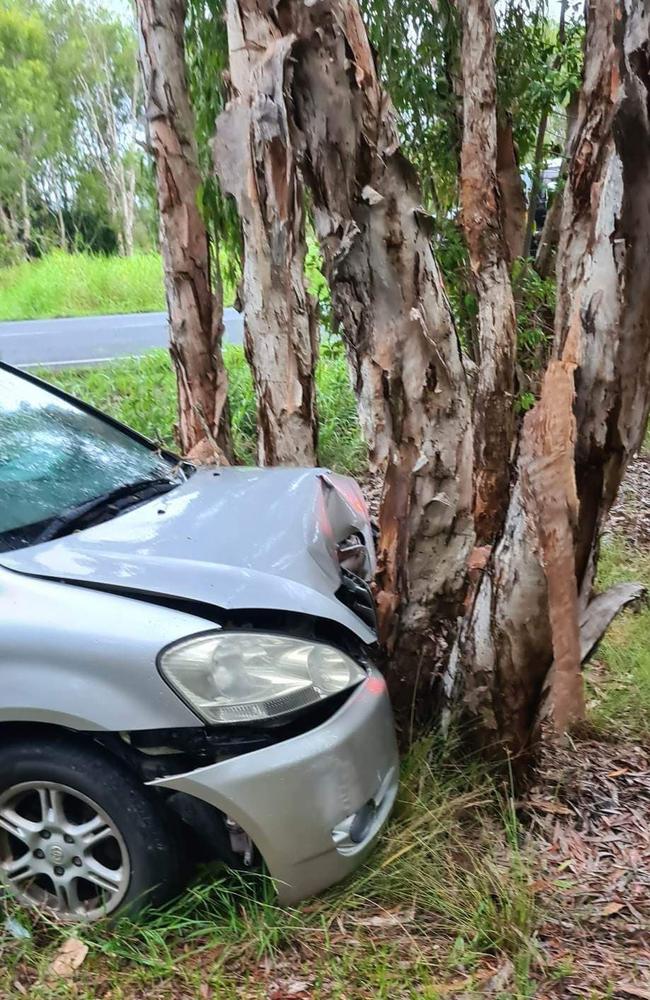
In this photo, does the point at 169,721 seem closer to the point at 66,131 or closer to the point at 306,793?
the point at 306,793

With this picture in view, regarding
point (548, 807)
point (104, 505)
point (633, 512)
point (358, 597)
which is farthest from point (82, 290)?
point (548, 807)

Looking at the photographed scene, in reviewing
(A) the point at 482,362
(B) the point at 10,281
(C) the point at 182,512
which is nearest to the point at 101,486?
(C) the point at 182,512

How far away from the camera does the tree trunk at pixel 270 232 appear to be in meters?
3.06

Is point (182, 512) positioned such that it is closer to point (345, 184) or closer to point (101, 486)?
point (101, 486)

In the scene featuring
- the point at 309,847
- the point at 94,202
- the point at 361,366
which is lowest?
the point at 309,847

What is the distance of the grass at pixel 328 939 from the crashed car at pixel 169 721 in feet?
0.37

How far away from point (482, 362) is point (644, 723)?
2484 mm

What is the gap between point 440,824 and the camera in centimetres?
267

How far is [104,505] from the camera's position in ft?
9.22

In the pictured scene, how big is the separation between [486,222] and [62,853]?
429 cm

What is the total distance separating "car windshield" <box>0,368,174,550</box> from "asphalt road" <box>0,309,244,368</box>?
321 inches

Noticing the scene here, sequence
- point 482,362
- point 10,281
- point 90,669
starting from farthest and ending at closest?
point 10,281
point 482,362
point 90,669

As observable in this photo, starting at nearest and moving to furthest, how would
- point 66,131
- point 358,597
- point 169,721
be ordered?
point 169,721, point 358,597, point 66,131

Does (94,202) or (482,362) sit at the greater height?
(94,202)
